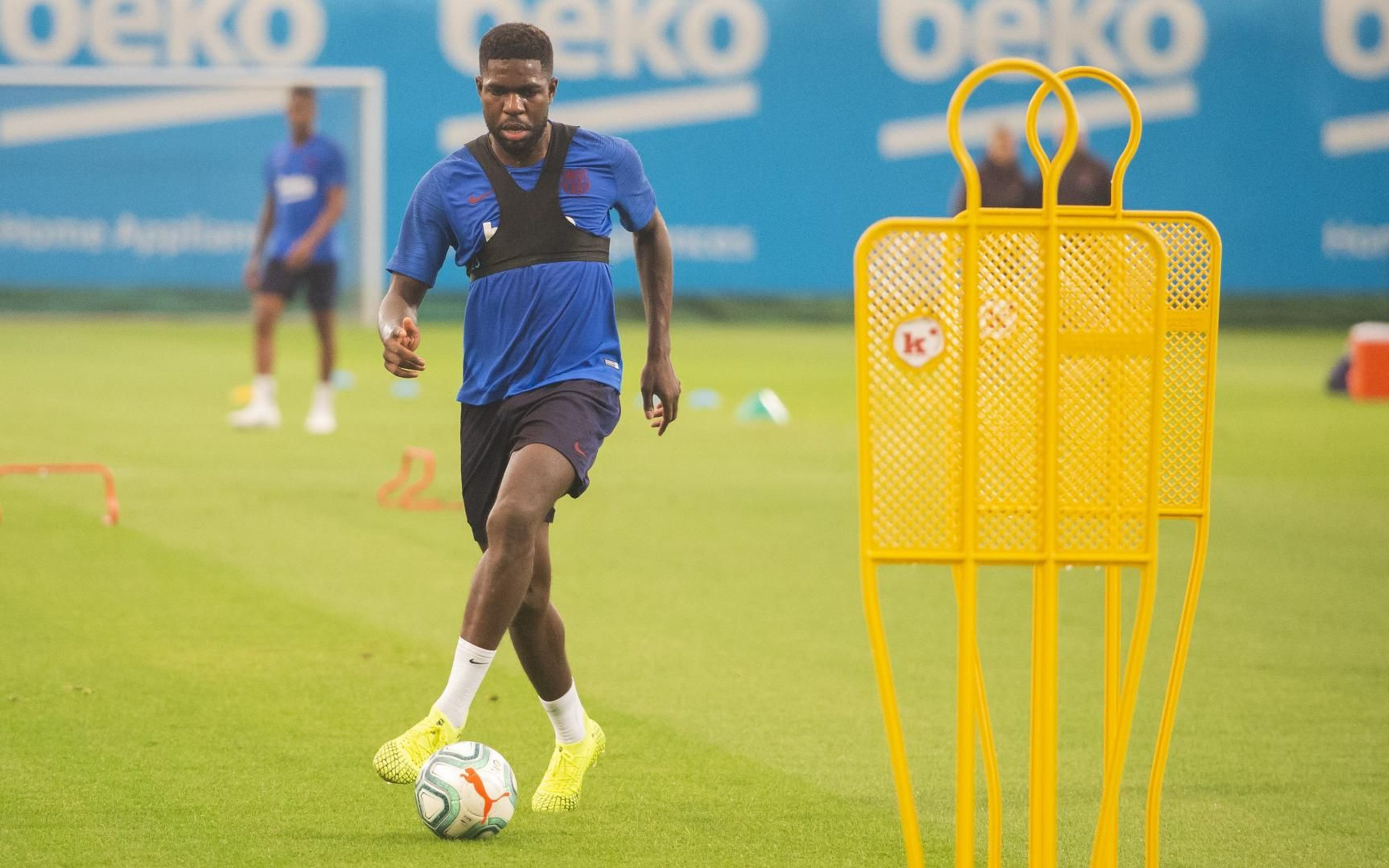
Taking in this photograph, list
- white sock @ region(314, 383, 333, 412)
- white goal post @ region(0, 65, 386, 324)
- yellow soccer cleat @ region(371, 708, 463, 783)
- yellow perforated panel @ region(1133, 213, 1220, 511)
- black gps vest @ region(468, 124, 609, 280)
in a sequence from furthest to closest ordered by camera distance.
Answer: white goal post @ region(0, 65, 386, 324), white sock @ region(314, 383, 333, 412), black gps vest @ region(468, 124, 609, 280), yellow soccer cleat @ region(371, 708, 463, 783), yellow perforated panel @ region(1133, 213, 1220, 511)

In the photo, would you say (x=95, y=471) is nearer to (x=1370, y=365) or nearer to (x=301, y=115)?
(x=301, y=115)

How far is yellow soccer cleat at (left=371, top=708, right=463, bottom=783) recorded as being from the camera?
17.1ft

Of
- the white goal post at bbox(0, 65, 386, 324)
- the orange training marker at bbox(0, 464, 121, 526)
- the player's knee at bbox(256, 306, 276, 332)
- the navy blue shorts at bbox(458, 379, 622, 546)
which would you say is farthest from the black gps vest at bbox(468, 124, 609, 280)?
the white goal post at bbox(0, 65, 386, 324)

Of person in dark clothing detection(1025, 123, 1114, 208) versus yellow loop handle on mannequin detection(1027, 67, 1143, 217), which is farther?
person in dark clothing detection(1025, 123, 1114, 208)

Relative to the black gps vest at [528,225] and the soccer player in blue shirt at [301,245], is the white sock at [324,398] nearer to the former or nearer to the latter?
the soccer player in blue shirt at [301,245]

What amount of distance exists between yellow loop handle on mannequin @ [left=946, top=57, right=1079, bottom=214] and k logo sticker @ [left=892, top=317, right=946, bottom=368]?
0.82 ft

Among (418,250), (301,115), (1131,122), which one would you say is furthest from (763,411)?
(1131,122)

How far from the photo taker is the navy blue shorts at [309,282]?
630 inches

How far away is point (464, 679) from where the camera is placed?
5.32m

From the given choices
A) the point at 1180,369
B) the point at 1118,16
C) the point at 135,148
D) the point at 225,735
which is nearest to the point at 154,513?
the point at 225,735

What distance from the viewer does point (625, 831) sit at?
542 centimetres

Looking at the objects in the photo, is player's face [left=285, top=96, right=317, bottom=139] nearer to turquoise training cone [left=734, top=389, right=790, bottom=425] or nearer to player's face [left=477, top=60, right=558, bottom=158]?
turquoise training cone [left=734, top=389, right=790, bottom=425]

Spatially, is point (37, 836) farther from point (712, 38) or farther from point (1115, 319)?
point (712, 38)

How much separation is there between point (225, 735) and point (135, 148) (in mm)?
22163
